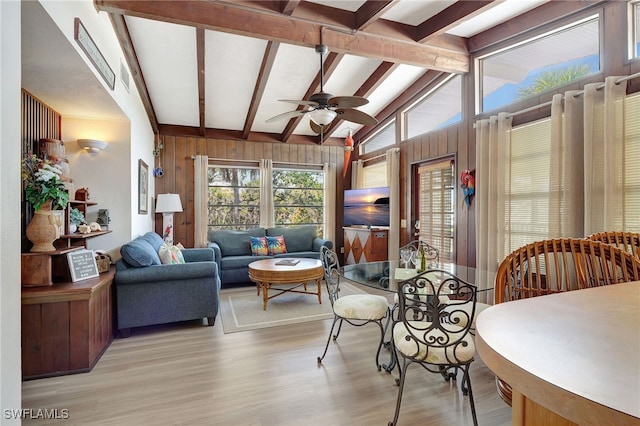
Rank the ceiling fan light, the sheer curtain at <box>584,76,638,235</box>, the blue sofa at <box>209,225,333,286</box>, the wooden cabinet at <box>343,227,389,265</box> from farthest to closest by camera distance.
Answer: the wooden cabinet at <box>343,227,389,265</box>, the blue sofa at <box>209,225,333,286</box>, the ceiling fan light, the sheer curtain at <box>584,76,638,235</box>

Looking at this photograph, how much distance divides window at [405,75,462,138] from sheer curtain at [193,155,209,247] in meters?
3.74

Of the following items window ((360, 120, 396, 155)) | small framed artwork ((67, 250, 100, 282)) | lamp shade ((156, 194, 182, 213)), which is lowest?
small framed artwork ((67, 250, 100, 282))

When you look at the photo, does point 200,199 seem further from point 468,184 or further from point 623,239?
point 623,239

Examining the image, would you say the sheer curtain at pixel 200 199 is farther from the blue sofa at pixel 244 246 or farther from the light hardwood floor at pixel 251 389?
the light hardwood floor at pixel 251 389

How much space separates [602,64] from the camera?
270cm

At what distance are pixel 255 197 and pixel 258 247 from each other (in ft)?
4.14

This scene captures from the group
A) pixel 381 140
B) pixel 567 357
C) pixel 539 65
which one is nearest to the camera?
pixel 567 357

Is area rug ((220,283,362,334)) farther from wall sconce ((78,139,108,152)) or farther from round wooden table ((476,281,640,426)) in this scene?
round wooden table ((476,281,640,426))

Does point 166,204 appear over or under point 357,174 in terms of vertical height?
under

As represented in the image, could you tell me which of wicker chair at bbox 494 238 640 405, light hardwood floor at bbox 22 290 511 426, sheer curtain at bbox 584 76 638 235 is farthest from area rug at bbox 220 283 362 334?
sheer curtain at bbox 584 76 638 235

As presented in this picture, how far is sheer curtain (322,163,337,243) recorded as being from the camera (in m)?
6.52

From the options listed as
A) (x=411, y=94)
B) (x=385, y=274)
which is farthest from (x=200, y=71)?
(x=385, y=274)

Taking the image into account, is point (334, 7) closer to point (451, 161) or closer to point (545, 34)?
point (545, 34)

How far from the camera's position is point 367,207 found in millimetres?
5660
